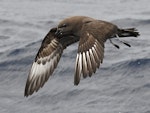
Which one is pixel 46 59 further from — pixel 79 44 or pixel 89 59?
pixel 89 59

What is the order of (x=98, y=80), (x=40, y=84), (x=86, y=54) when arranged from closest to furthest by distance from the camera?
(x=86, y=54) → (x=40, y=84) → (x=98, y=80)

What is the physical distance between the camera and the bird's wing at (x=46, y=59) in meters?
8.77

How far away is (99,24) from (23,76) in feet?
11.8

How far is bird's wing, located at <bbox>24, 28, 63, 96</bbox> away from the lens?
8.77 m

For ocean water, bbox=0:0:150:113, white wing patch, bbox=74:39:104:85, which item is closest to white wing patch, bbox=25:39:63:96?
ocean water, bbox=0:0:150:113

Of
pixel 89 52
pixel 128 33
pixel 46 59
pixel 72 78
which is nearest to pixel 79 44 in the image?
pixel 89 52

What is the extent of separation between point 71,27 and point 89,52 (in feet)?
2.73

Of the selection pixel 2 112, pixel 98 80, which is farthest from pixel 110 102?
pixel 2 112

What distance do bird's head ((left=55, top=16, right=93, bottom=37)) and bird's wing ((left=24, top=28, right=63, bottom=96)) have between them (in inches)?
15.8

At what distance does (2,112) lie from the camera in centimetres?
977

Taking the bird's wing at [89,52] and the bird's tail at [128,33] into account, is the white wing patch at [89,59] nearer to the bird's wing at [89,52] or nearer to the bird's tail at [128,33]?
the bird's wing at [89,52]

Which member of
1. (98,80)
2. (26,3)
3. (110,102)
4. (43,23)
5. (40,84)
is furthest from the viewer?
(26,3)

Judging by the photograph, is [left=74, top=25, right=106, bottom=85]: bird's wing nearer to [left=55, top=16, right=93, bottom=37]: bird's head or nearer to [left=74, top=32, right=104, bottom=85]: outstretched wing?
[left=74, top=32, right=104, bottom=85]: outstretched wing

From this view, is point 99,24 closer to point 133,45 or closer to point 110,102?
point 110,102
